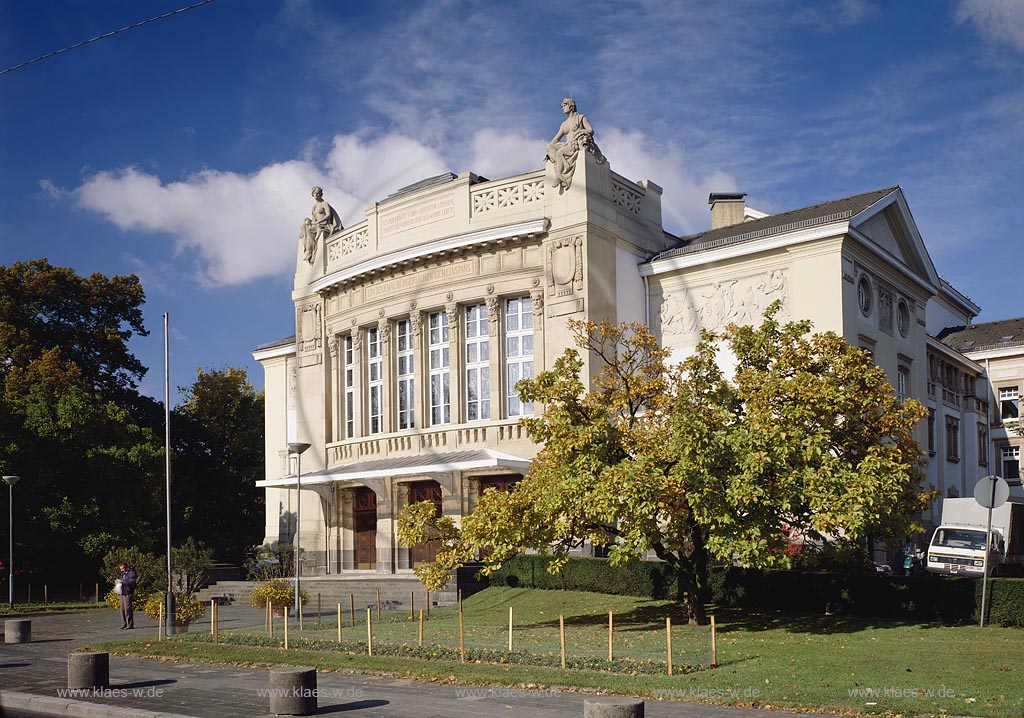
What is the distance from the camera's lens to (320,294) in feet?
151

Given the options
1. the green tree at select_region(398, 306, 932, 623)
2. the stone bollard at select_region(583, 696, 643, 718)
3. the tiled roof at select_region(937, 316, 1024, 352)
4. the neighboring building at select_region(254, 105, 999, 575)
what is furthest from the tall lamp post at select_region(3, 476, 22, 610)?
the tiled roof at select_region(937, 316, 1024, 352)

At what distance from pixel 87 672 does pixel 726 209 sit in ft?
119

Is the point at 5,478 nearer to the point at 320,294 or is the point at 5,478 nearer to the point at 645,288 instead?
the point at 320,294

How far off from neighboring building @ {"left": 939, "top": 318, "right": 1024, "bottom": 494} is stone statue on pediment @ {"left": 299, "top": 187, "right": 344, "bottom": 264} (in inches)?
1251

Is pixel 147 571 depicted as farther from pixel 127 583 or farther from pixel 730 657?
pixel 730 657

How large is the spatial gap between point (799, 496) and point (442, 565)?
836cm

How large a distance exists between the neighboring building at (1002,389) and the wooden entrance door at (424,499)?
29.4 metres

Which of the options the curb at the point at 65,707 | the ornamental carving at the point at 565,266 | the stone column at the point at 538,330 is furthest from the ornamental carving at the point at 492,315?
the curb at the point at 65,707

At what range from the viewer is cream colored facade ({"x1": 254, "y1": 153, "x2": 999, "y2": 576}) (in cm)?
3678

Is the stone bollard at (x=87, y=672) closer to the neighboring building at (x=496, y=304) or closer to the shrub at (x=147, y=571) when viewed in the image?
the shrub at (x=147, y=571)

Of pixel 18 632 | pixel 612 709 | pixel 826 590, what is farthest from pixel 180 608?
pixel 612 709

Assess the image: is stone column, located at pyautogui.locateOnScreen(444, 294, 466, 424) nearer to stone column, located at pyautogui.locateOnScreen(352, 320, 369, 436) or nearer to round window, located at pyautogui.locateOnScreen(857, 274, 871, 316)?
stone column, located at pyautogui.locateOnScreen(352, 320, 369, 436)

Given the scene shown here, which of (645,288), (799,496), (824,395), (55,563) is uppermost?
(645,288)

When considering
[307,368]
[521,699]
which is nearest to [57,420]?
[307,368]
